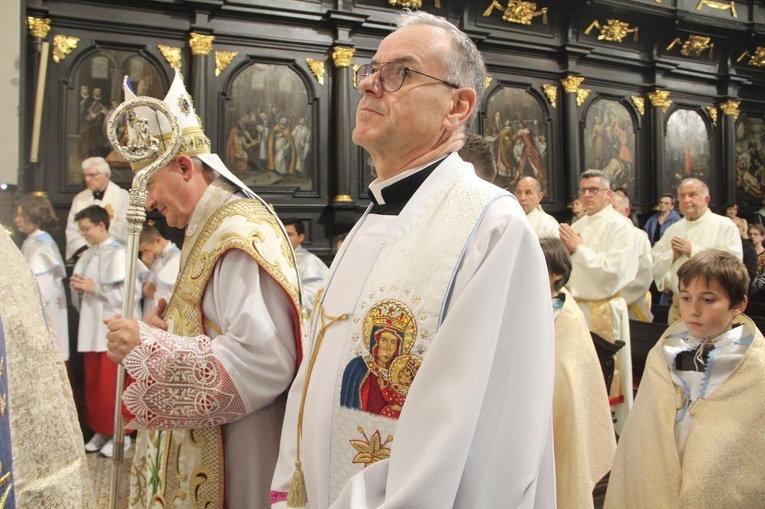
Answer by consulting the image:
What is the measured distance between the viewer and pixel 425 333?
1415 millimetres

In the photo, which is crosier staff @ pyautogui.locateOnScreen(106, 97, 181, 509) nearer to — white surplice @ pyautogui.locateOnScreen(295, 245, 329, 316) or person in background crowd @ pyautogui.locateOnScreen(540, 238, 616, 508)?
person in background crowd @ pyautogui.locateOnScreen(540, 238, 616, 508)

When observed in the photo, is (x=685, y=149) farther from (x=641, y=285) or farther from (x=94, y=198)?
(x=94, y=198)

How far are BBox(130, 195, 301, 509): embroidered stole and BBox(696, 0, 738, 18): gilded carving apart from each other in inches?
487

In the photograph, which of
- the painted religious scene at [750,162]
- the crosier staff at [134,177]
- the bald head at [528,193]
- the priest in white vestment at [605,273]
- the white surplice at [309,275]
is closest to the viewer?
the crosier staff at [134,177]

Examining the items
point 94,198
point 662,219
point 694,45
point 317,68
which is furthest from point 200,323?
point 694,45

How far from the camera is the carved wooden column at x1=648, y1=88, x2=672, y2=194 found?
1159 cm

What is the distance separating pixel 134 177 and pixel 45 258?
3.81 m

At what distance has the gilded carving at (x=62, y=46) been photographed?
7.55 metres

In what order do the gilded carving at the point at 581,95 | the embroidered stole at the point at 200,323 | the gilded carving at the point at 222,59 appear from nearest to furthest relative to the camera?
the embroidered stole at the point at 200,323, the gilded carving at the point at 222,59, the gilded carving at the point at 581,95

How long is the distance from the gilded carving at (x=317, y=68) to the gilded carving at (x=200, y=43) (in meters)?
1.35

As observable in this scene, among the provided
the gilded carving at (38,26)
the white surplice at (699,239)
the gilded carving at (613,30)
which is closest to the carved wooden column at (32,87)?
the gilded carving at (38,26)

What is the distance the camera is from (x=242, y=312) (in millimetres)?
2086

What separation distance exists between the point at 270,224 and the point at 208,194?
286 mm

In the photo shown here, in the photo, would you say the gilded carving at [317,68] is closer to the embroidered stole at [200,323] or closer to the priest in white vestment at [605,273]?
the priest in white vestment at [605,273]
